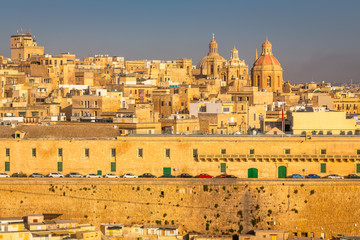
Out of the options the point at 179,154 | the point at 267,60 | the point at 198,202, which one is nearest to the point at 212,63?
the point at 267,60

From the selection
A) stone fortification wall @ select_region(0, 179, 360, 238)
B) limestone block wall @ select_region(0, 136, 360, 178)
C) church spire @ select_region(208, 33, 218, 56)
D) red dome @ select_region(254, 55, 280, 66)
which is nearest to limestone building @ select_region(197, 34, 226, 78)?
church spire @ select_region(208, 33, 218, 56)

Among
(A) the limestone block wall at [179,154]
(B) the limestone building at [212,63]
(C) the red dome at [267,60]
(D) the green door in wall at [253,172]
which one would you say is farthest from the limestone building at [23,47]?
(D) the green door in wall at [253,172]

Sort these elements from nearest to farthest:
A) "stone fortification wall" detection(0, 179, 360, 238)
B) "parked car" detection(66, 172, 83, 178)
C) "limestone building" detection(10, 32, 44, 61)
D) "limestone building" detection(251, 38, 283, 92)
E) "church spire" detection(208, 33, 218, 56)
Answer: "stone fortification wall" detection(0, 179, 360, 238), "parked car" detection(66, 172, 83, 178), "limestone building" detection(251, 38, 283, 92), "limestone building" detection(10, 32, 44, 61), "church spire" detection(208, 33, 218, 56)

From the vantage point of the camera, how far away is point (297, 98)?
89.7 m

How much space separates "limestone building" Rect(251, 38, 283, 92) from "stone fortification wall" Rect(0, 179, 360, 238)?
45.6m

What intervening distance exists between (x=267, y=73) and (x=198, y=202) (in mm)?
46943

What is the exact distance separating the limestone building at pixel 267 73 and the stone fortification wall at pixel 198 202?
149ft

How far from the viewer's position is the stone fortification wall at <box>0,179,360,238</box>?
45.7 m

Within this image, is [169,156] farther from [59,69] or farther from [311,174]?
[59,69]

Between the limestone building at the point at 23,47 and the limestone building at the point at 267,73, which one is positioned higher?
the limestone building at the point at 23,47

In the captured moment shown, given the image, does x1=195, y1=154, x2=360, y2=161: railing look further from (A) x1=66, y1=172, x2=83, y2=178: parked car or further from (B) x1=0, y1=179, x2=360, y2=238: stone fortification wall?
(A) x1=66, y1=172, x2=83, y2=178: parked car

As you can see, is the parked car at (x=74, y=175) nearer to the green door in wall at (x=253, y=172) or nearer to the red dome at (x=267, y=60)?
the green door in wall at (x=253, y=172)

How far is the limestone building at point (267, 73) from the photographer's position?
9131 centimetres

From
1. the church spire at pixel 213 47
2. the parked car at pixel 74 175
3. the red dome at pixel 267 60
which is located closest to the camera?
the parked car at pixel 74 175
